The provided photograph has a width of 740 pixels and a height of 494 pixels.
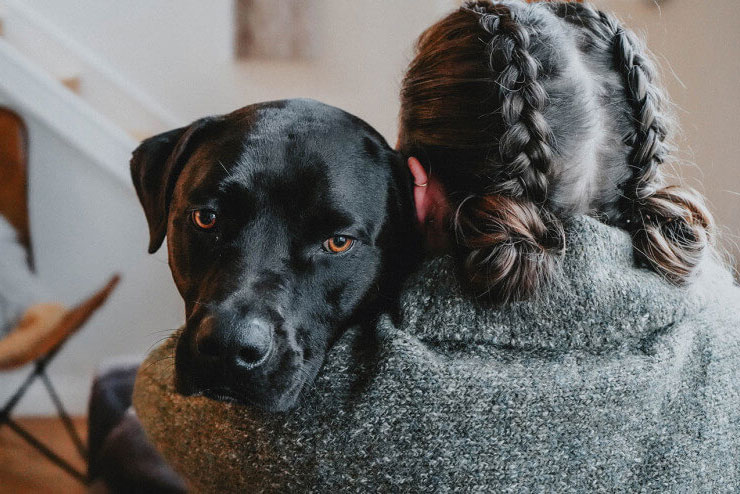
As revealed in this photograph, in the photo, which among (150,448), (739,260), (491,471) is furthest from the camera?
(739,260)

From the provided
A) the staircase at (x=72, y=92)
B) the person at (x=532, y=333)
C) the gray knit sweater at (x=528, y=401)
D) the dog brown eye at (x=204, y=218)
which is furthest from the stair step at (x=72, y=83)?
the gray knit sweater at (x=528, y=401)

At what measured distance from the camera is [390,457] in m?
0.75

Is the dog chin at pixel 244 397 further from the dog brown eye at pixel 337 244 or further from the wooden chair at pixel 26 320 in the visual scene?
the wooden chair at pixel 26 320

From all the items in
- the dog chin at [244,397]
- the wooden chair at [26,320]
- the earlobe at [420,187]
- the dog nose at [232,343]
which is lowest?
the wooden chair at [26,320]

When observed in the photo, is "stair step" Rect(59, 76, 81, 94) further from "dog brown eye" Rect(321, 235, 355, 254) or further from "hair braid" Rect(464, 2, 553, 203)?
"hair braid" Rect(464, 2, 553, 203)

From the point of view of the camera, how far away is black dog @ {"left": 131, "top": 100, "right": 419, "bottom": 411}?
0.89 metres

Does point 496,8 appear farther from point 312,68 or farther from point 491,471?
point 312,68

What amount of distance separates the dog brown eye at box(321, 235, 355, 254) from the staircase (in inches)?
87.2

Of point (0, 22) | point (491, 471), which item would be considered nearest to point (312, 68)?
point (0, 22)

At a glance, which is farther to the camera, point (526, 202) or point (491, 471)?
point (526, 202)

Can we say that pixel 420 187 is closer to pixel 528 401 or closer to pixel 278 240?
pixel 278 240

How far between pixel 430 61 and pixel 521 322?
0.51m

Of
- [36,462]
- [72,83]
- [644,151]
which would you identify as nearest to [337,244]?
[644,151]

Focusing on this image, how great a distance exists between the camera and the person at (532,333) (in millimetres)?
748
